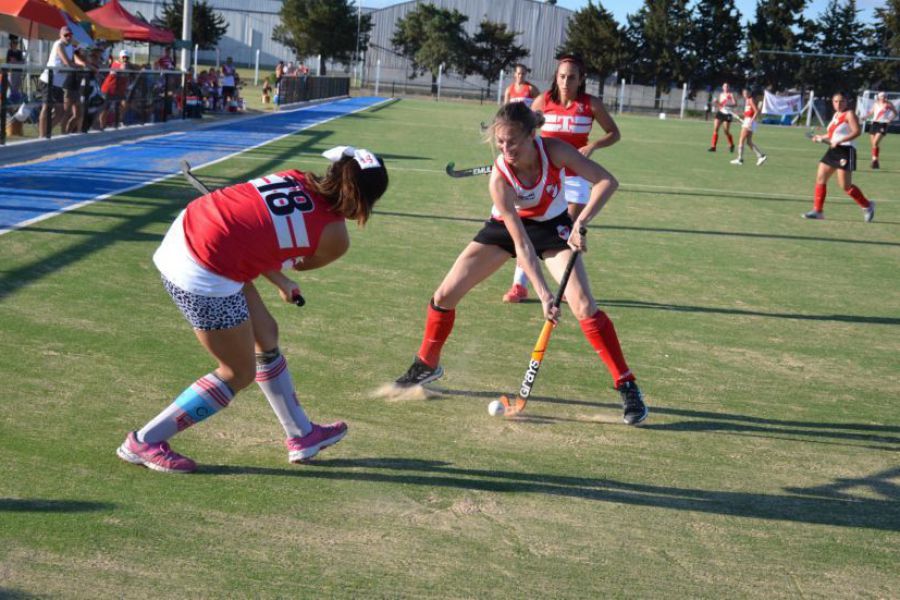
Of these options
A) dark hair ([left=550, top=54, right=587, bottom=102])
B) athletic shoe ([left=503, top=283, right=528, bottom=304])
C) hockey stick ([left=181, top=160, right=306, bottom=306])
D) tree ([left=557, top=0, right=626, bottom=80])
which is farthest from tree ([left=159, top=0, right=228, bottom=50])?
hockey stick ([left=181, top=160, right=306, bottom=306])

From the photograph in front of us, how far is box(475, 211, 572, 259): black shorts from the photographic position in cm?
655

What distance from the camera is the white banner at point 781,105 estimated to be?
211ft

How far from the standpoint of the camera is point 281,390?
5.10m

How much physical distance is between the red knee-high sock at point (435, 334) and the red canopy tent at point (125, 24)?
28769mm

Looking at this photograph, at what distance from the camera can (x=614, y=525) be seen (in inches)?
184

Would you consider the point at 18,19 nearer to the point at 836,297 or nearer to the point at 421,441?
the point at 836,297

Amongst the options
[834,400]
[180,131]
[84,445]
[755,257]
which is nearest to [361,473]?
[84,445]

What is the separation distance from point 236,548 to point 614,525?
1.61m

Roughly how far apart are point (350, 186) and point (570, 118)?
5343mm

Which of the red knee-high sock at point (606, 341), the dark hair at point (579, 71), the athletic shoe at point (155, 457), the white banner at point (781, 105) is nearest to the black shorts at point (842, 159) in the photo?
the dark hair at point (579, 71)

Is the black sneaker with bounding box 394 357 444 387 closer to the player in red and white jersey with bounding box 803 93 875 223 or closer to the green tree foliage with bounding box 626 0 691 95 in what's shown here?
the player in red and white jersey with bounding box 803 93 875 223

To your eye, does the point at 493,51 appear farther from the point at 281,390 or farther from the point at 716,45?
the point at 281,390

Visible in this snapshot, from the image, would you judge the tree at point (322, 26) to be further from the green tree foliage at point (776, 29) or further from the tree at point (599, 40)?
the green tree foliage at point (776, 29)

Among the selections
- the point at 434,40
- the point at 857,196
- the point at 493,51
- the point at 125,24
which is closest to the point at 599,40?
the point at 493,51
